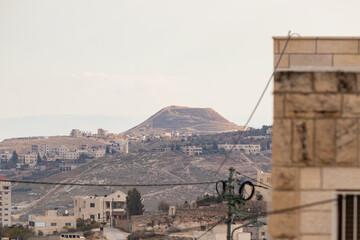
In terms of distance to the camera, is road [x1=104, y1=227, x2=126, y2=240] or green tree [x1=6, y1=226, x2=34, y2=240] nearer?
road [x1=104, y1=227, x2=126, y2=240]

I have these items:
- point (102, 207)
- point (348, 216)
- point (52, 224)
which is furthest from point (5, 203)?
point (348, 216)

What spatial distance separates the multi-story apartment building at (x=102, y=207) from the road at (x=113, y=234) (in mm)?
13417

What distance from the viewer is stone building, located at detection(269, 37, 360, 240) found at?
6.32 meters

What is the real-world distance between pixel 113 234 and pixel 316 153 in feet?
412

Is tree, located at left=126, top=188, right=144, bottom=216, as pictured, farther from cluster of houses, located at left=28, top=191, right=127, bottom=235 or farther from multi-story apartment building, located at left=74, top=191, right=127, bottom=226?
multi-story apartment building, located at left=74, top=191, right=127, bottom=226

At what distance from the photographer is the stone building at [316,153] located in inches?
249

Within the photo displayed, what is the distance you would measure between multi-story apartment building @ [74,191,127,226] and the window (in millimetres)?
152831

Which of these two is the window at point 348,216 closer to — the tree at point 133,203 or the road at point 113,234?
the road at point 113,234

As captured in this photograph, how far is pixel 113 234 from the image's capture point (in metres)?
131

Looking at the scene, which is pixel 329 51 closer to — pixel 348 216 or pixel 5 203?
pixel 348 216

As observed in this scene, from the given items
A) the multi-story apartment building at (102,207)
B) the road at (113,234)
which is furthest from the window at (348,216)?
the multi-story apartment building at (102,207)

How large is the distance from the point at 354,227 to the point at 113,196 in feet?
513

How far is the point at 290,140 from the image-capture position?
20.7ft

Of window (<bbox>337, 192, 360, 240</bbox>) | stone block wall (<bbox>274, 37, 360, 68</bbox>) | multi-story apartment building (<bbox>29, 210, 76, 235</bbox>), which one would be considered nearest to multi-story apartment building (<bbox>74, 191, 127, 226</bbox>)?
multi-story apartment building (<bbox>29, 210, 76, 235</bbox>)
